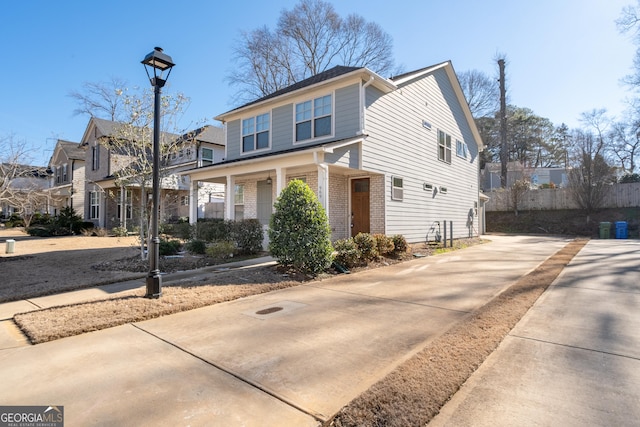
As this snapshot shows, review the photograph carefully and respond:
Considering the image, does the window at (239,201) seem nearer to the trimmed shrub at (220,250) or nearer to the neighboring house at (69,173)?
the trimmed shrub at (220,250)

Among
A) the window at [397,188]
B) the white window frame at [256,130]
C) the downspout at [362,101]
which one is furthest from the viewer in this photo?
the white window frame at [256,130]

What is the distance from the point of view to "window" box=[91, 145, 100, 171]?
74.5 ft

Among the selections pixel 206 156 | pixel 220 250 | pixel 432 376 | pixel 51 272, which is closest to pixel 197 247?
pixel 220 250

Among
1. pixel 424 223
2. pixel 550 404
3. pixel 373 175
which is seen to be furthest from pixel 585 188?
pixel 550 404

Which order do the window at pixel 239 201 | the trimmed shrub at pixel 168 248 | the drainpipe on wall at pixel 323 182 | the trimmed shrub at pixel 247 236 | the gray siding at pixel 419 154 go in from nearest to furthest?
the drainpipe on wall at pixel 323 182 < the trimmed shrub at pixel 168 248 < the trimmed shrub at pixel 247 236 < the gray siding at pixel 419 154 < the window at pixel 239 201

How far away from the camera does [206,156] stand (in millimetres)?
21906

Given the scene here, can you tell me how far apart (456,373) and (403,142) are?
1044 cm

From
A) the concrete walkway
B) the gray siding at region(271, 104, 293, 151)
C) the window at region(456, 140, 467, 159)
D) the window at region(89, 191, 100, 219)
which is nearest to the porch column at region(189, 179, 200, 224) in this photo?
the gray siding at region(271, 104, 293, 151)

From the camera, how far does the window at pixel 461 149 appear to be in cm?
1633

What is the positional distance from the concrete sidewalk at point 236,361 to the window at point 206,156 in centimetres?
1821

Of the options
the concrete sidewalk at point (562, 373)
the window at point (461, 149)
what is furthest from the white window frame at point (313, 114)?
the window at point (461, 149)

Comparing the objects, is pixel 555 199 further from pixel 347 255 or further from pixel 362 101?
pixel 347 255

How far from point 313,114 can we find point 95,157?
20.0 meters

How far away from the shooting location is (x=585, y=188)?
2081cm
